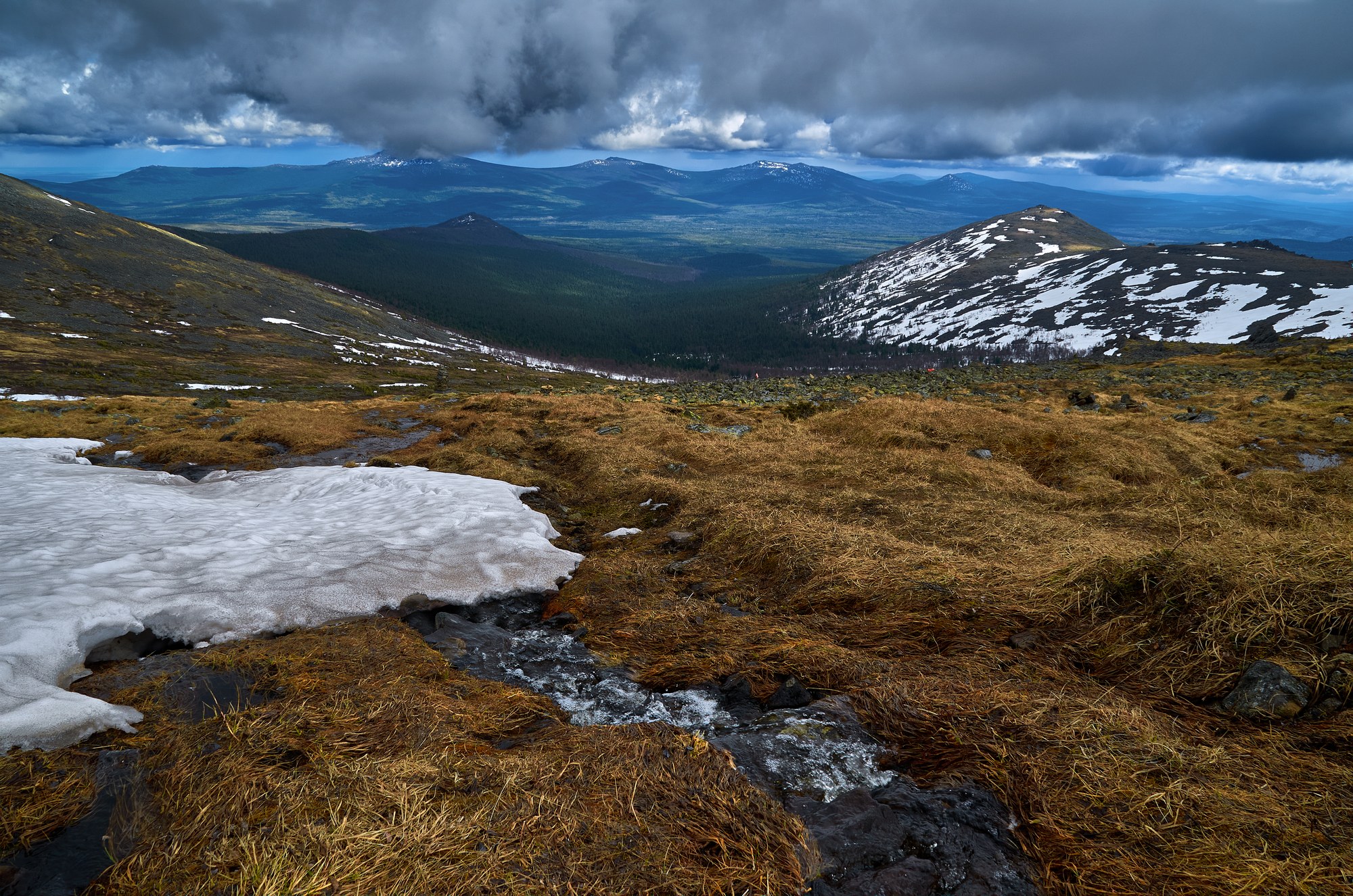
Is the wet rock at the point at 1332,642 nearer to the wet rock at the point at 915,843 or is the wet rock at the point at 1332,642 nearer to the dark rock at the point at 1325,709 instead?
the dark rock at the point at 1325,709

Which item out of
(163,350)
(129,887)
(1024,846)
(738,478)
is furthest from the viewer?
(163,350)

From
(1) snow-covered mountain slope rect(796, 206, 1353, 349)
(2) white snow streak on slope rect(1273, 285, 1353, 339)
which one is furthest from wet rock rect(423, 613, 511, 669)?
(1) snow-covered mountain slope rect(796, 206, 1353, 349)

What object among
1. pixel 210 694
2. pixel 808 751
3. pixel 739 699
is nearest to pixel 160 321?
pixel 210 694

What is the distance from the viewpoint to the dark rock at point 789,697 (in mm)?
4543

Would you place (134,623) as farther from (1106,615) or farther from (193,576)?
(1106,615)

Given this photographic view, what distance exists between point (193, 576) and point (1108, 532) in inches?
454

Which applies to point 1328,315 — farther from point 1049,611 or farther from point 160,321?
point 160,321

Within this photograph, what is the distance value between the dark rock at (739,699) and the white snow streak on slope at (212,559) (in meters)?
3.70

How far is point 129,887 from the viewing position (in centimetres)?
269

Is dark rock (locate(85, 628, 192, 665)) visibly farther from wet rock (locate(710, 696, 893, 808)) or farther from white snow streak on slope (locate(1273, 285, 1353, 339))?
white snow streak on slope (locate(1273, 285, 1353, 339))

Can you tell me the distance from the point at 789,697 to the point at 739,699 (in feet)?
1.44

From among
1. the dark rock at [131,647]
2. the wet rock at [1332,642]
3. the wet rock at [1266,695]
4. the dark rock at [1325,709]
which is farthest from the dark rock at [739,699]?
the dark rock at [131,647]

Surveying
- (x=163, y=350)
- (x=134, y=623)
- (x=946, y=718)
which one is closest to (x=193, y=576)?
(x=134, y=623)

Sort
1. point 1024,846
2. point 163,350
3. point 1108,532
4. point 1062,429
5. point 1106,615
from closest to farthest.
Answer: point 1024,846 < point 1106,615 < point 1108,532 < point 1062,429 < point 163,350
